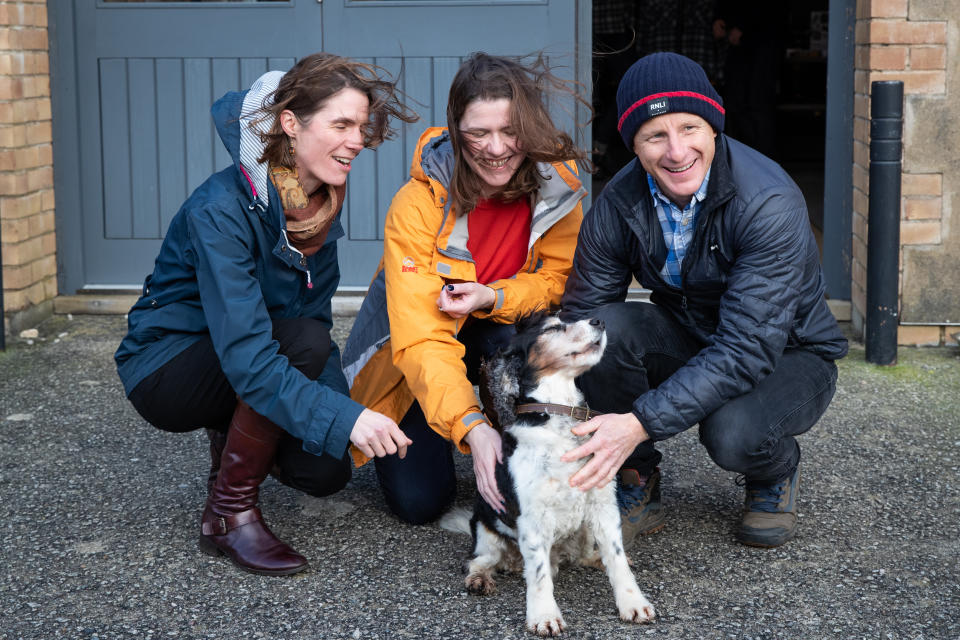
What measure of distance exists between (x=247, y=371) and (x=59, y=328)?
11.2ft

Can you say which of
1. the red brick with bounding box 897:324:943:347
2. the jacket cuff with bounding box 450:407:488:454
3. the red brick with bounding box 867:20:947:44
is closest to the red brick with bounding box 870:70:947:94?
the red brick with bounding box 867:20:947:44

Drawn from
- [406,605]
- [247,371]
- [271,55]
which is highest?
[271,55]

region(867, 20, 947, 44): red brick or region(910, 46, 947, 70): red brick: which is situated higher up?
region(867, 20, 947, 44): red brick

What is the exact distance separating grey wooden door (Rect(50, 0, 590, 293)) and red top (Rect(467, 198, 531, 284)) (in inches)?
95.4

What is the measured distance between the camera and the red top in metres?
3.75

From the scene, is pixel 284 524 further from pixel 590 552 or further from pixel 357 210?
pixel 357 210

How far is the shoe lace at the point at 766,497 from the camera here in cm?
350

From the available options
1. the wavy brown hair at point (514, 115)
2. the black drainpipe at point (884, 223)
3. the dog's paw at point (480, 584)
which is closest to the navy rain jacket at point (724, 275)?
the wavy brown hair at point (514, 115)

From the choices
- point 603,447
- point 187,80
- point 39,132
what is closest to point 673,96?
point 603,447

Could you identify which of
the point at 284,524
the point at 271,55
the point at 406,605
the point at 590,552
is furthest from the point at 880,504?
the point at 271,55

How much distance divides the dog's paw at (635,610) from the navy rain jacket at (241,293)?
34.6 inches

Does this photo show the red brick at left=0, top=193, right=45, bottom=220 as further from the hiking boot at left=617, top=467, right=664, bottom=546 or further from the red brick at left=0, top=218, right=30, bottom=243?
the hiking boot at left=617, top=467, right=664, bottom=546

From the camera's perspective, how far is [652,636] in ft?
9.69

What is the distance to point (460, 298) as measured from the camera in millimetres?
3473
